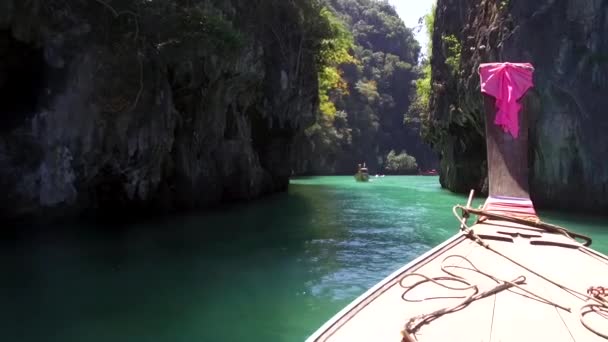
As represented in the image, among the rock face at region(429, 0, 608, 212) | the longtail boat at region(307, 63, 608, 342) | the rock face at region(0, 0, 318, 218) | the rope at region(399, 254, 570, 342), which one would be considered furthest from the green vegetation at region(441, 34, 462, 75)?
the rope at region(399, 254, 570, 342)

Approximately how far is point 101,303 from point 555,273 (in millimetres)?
5011

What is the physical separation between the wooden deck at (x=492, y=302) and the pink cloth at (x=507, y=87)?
6.34ft

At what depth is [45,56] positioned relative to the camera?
10.2 metres

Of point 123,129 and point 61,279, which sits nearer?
point 61,279

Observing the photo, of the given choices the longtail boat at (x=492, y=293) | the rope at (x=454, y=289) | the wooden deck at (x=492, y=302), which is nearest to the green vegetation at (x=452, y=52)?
the longtail boat at (x=492, y=293)

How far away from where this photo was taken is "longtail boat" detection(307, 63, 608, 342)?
8.38 ft

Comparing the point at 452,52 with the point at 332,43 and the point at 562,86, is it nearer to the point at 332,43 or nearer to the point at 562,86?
the point at 332,43

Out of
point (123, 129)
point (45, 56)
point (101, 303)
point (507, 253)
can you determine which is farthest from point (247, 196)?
point (507, 253)

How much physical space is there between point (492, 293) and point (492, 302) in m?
0.11

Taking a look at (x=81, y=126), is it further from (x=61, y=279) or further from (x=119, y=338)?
(x=119, y=338)

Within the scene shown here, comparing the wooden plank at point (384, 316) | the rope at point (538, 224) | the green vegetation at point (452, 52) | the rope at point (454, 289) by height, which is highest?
the green vegetation at point (452, 52)

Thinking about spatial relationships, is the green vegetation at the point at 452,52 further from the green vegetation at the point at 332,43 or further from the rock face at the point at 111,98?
the rock face at the point at 111,98

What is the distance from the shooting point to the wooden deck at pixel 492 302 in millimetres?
2537

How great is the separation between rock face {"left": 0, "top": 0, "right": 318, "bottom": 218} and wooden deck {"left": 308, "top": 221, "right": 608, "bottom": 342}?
8598mm
